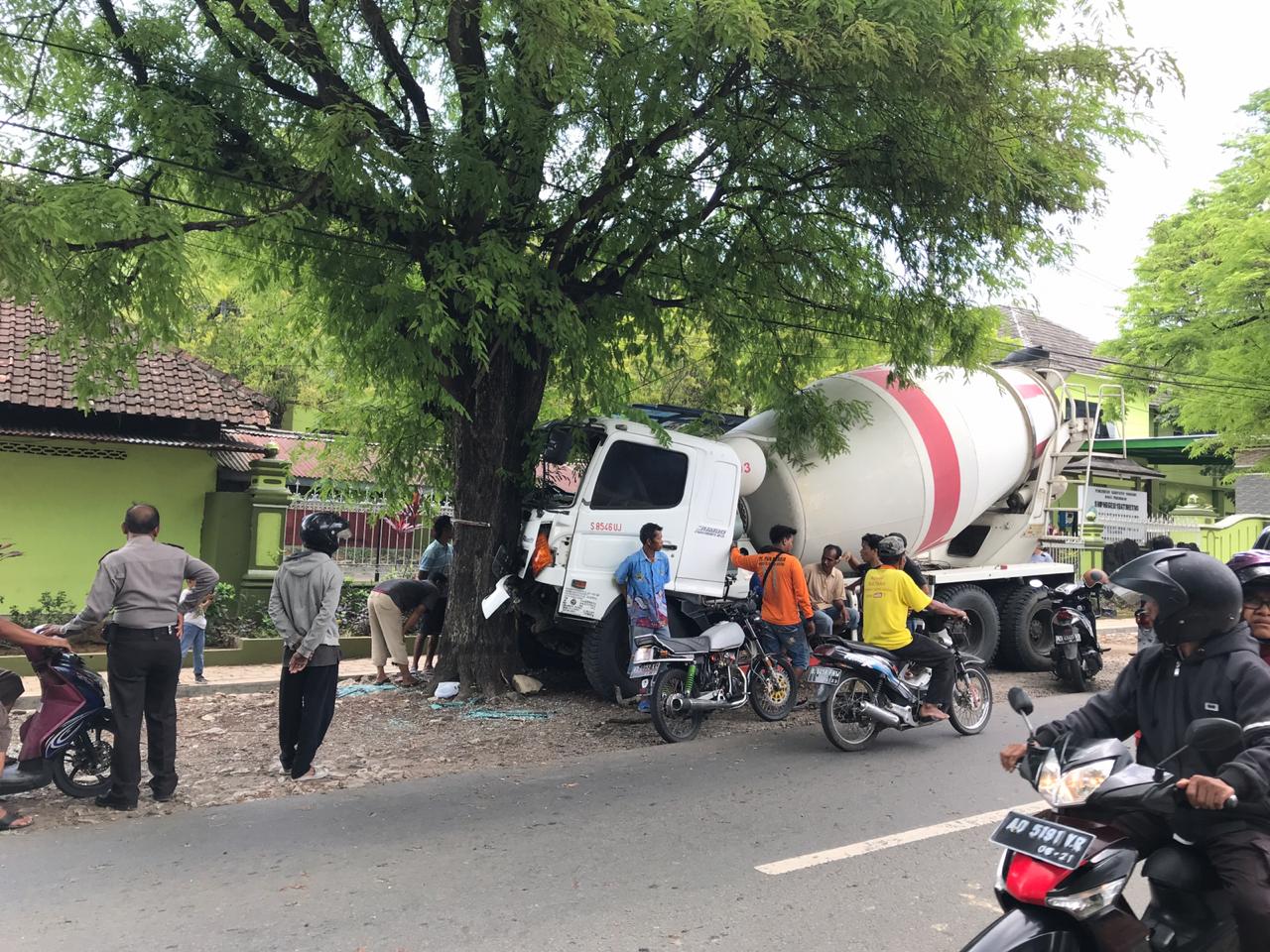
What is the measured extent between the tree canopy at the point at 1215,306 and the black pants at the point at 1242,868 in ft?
56.3

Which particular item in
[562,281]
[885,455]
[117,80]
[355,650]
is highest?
[117,80]

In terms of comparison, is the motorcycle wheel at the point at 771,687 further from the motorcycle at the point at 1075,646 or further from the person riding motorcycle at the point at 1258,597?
the person riding motorcycle at the point at 1258,597

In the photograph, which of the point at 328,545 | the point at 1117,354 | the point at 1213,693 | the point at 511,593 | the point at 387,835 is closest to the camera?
the point at 1213,693

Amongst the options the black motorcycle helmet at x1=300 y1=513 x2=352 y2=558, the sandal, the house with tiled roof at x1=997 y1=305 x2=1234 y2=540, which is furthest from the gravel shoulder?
the house with tiled roof at x1=997 y1=305 x2=1234 y2=540

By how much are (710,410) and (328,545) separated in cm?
536

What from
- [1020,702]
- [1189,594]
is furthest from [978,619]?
[1189,594]

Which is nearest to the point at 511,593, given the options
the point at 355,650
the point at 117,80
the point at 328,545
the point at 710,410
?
the point at 328,545

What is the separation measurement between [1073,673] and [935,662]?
12.5ft

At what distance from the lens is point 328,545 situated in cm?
651

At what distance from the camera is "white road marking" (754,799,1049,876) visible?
16.0 feet

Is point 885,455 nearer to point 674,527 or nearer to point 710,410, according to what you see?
point 710,410

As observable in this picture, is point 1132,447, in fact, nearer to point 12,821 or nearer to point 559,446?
point 559,446

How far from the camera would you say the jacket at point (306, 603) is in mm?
6324

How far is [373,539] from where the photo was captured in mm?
13234
